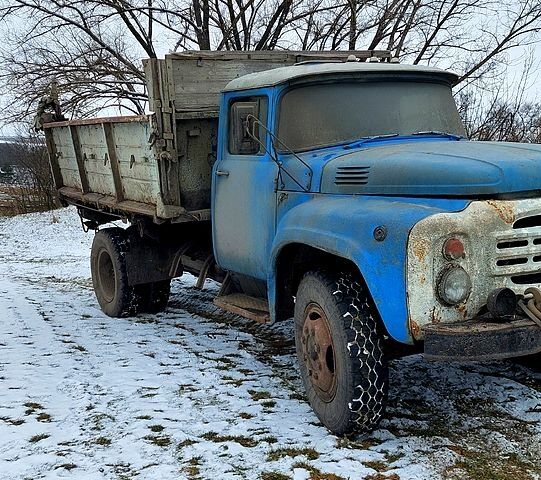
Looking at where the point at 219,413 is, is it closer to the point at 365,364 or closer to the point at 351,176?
the point at 365,364

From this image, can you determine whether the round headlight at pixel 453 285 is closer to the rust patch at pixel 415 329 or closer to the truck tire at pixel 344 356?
the rust patch at pixel 415 329

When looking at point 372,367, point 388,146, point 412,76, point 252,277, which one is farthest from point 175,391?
point 412,76

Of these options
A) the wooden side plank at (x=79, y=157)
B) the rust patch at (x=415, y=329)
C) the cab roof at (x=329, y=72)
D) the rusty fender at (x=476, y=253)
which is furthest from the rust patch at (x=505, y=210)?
the wooden side plank at (x=79, y=157)

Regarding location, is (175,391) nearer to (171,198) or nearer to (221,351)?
(221,351)

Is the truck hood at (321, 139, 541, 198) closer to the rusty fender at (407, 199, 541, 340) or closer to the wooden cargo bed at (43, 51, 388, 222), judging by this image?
the rusty fender at (407, 199, 541, 340)

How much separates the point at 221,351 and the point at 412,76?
8.82 ft

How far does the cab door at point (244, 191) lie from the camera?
16.0 feet

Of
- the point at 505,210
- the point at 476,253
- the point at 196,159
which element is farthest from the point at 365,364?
the point at 196,159

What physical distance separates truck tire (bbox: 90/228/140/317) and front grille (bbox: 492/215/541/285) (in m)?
4.41

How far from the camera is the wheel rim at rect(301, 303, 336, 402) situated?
4035mm

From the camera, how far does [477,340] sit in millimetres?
3291

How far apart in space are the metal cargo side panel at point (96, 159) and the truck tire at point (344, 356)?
3.67 m

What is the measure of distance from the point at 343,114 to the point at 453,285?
1.73 m

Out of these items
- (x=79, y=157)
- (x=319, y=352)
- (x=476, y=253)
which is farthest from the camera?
(x=79, y=157)
